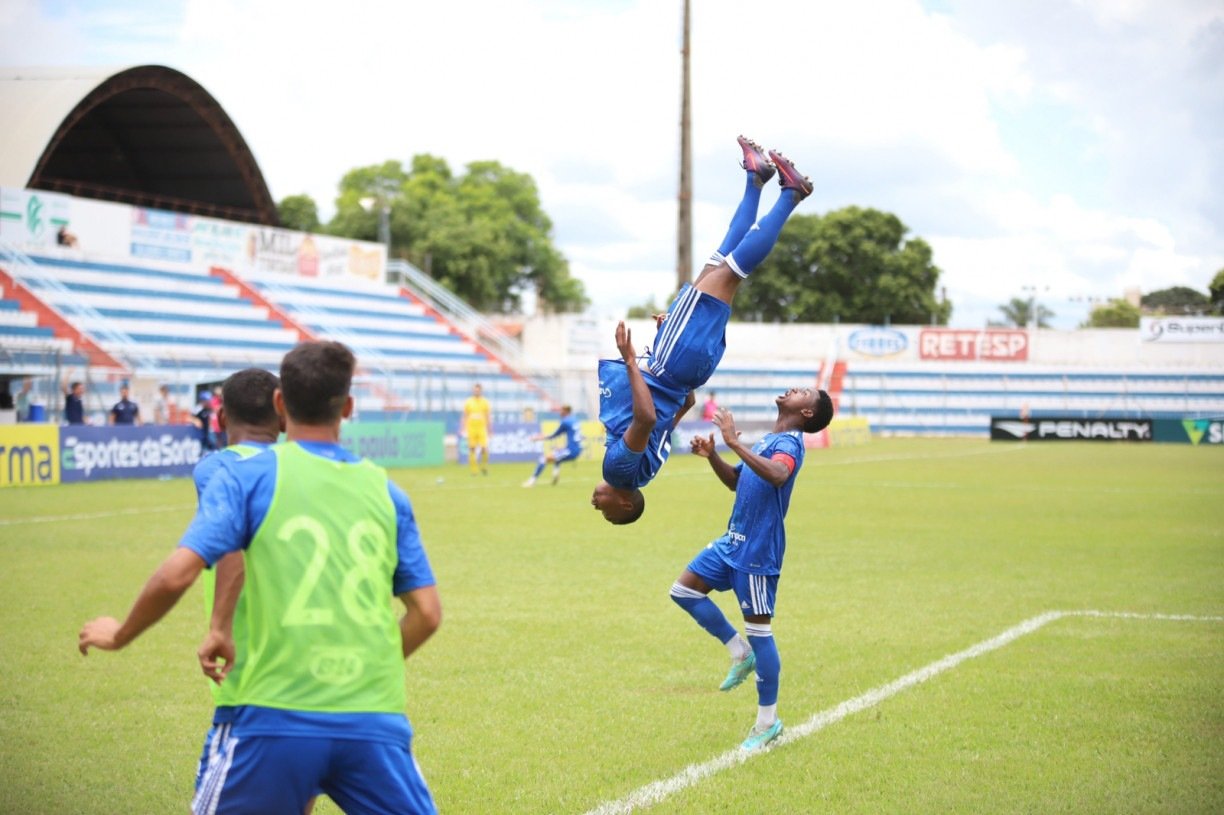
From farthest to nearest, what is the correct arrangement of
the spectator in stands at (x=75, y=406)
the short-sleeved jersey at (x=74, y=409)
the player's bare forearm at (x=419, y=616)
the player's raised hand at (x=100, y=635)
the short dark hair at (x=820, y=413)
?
the short-sleeved jersey at (x=74, y=409)
the spectator in stands at (x=75, y=406)
the short dark hair at (x=820, y=413)
the player's bare forearm at (x=419, y=616)
the player's raised hand at (x=100, y=635)

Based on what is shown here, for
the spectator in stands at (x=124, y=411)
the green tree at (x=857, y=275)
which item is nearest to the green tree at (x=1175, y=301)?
the green tree at (x=857, y=275)

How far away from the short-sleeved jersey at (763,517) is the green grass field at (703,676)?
1083mm

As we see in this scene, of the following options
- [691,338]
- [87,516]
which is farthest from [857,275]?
[691,338]

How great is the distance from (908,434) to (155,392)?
4345 centimetres

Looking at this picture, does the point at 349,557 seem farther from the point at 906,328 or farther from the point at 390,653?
the point at 906,328

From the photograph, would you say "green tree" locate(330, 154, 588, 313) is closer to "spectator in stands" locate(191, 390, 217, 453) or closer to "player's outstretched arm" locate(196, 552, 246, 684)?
"spectator in stands" locate(191, 390, 217, 453)

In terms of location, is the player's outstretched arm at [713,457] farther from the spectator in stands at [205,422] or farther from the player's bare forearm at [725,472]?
the spectator in stands at [205,422]

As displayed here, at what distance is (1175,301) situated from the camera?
10788cm

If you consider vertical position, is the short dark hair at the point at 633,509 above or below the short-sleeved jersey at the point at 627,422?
below

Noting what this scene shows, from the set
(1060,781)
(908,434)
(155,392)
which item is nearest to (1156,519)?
(1060,781)

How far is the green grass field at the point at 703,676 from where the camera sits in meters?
6.89

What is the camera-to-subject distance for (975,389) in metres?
68.6

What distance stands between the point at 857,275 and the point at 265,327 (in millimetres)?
50979

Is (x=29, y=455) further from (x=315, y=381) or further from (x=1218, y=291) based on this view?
(x=1218, y=291)
